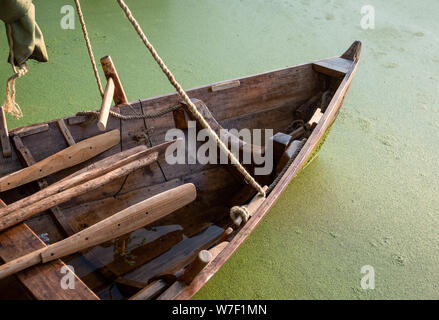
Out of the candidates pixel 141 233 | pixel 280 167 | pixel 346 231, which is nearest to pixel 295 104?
pixel 280 167

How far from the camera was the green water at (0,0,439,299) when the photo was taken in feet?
7.05

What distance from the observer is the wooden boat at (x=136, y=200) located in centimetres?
152

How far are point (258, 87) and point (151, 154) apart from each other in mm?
1017

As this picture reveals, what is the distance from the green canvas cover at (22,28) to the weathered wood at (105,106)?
0.35 metres

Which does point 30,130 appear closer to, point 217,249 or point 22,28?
point 22,28

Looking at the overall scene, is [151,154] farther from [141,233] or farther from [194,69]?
[194,69]

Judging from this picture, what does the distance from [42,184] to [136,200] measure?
19.7 inches

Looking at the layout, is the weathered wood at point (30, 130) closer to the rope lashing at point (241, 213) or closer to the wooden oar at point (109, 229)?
the wooden oar at point (109, 229)

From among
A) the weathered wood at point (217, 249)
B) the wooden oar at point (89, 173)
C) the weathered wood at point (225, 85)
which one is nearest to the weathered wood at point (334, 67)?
the weathered wood at point (225, 85)

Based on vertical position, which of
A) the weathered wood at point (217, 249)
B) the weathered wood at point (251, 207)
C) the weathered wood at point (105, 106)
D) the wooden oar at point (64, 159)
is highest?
the weathered wood at point (105, 106)

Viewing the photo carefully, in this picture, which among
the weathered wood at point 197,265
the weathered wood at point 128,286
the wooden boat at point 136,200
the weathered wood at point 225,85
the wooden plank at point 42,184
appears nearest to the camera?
the weathered wood at point 197,265

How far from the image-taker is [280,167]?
7.36 feet

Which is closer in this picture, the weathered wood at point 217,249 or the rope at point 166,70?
the rope at point 166,70

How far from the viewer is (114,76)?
7.03ft
